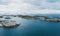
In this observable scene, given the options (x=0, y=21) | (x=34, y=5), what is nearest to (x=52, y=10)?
(x=34, y=5)

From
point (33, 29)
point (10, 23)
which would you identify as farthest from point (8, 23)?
point (33, 29)

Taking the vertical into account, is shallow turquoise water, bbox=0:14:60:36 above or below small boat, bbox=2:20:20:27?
below

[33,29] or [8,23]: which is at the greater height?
[8,23]

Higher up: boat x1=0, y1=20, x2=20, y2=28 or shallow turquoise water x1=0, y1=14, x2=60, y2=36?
boat x1=0, y1=20, x2=20, y2=28

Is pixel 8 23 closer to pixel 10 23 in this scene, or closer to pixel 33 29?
pixel 10 23

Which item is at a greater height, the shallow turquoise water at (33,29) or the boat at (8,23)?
the boat at (8,23)

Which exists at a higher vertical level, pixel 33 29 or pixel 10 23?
pixel 10 23

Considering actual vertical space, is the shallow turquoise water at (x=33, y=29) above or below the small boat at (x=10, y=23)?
below

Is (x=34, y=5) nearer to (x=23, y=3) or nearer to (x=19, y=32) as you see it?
(x=23, y=3)
